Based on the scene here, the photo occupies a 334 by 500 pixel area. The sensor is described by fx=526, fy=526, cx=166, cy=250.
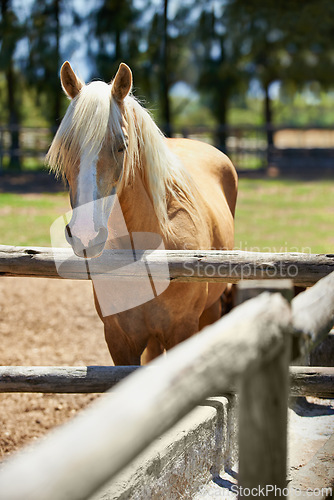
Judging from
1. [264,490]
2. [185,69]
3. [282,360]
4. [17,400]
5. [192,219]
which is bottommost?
[17,400]

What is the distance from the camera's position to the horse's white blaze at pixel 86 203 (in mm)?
2307

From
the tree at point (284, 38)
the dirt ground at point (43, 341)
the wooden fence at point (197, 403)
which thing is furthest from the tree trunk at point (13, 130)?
the wooden fence at point (197, 403)

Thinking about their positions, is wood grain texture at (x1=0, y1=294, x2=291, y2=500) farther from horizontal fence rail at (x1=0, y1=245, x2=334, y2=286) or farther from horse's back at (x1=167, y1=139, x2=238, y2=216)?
horse's back at (x1=167, y1=139, x2=238, y2=216)

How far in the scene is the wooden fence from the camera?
904 mm

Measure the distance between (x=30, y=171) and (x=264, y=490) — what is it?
1910 cm

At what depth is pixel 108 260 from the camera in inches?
102

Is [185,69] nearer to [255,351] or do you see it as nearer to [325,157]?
[325,157]

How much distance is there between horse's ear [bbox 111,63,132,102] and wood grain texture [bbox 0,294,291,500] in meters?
1.66

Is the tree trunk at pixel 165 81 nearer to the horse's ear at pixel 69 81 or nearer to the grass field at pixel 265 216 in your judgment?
the grass field at pixel 265 216

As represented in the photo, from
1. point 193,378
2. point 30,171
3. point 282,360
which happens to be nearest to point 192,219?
point 282,360

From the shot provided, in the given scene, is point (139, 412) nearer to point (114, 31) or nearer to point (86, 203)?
point (86, 203)

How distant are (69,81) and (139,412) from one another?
6.86ft

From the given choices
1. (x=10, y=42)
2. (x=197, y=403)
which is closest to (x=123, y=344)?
(x=197, y=403)

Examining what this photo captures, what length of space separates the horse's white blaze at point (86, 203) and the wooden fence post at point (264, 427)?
3.86 feet
